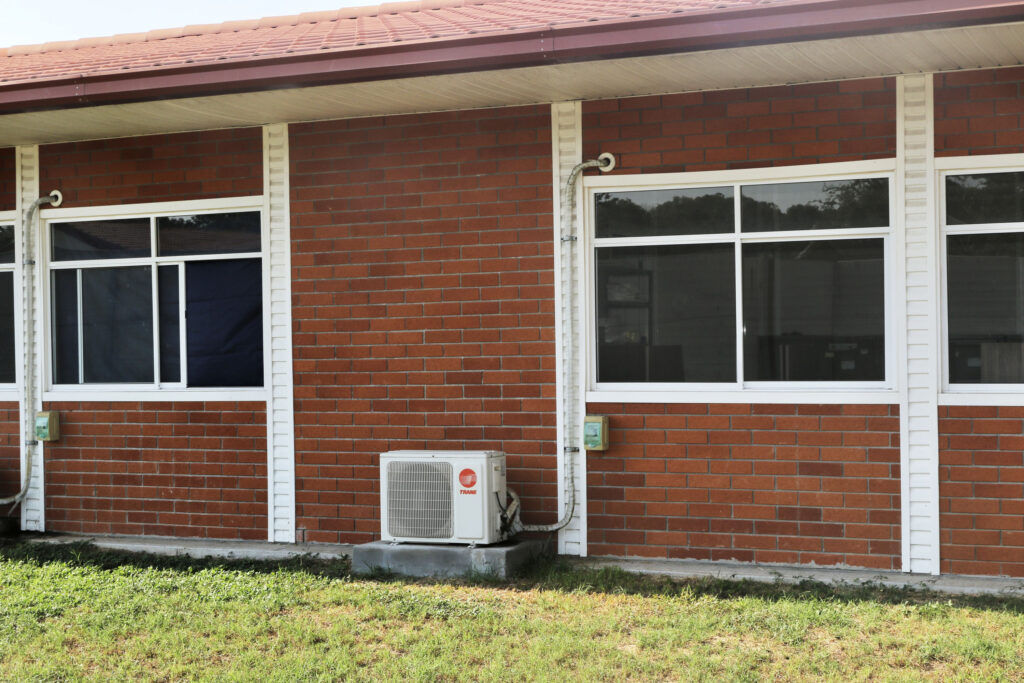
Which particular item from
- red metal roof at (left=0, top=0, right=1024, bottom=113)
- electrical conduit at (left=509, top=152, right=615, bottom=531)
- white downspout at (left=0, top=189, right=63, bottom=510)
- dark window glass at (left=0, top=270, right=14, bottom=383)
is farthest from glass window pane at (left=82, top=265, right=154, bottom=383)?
electrical conduit at (left=509, top=152, right=615, bottom=531)

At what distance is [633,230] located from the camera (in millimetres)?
7352

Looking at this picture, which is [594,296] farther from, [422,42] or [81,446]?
[81,446]

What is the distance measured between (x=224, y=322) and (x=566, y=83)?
315 cm

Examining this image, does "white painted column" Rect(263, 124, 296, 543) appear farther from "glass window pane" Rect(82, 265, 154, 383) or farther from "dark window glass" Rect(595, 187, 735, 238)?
"dark window glass" Rect(595, 187, 735, 238)

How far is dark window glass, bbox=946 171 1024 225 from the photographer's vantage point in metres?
6.64

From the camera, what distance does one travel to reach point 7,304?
881cm

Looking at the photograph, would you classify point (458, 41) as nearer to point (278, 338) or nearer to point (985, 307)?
point (278, 338)

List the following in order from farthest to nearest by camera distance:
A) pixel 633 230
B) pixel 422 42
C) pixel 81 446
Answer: pixel 81 446, pixel 633 230, pixel 422 42

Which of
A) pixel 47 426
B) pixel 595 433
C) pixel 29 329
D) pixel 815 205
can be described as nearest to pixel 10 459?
pixel 47 426

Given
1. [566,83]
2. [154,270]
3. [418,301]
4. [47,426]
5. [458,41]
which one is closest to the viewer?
[458,41]

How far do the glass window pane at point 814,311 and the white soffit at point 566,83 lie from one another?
1097mm

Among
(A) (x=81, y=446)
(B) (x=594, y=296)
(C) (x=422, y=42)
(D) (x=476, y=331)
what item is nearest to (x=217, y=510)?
(A) (x=81, y=446)

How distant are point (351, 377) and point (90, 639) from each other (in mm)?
2776

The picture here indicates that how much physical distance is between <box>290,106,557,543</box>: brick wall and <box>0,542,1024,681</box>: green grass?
0.99 meters
